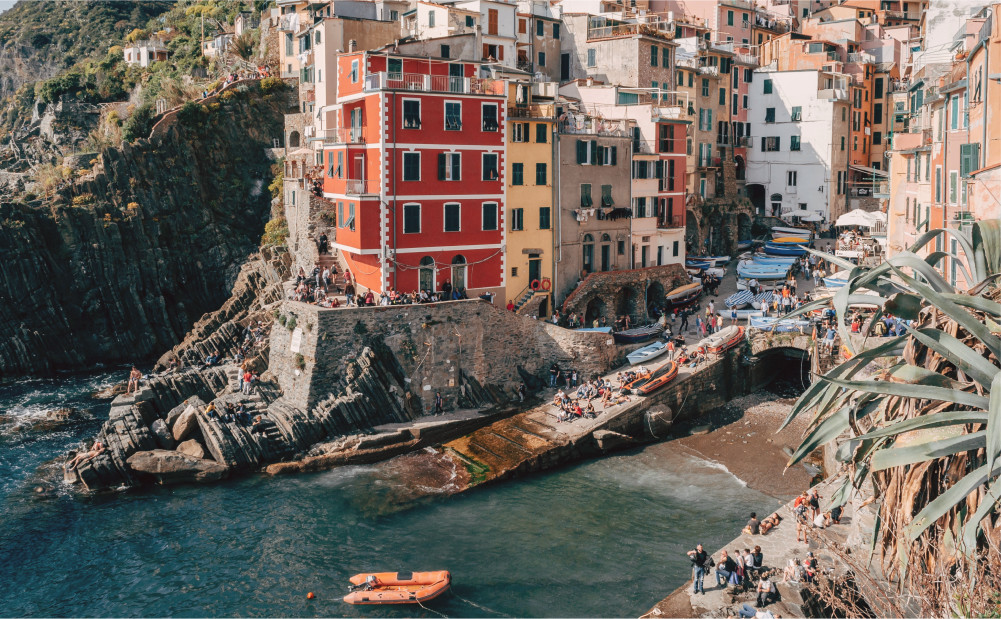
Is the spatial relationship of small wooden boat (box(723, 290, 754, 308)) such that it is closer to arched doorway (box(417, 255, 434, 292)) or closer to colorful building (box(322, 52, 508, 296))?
colorful building (box(322, 52, 508, 296))

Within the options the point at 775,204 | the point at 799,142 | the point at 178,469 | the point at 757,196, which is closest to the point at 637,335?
the point at 178,469

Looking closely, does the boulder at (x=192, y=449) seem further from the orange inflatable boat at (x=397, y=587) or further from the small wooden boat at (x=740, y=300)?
the small wooden boat at (x=740, y=300)

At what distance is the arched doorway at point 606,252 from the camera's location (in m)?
52.0

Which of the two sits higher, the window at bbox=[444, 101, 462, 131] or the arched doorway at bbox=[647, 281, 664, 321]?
the window at bbox=[444, 101, 462, 131]

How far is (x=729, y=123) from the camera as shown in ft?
239

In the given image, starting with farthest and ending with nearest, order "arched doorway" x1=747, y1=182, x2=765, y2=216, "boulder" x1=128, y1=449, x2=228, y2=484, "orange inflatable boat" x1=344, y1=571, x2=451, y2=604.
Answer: "arched doorway" x1=747, y1=182, x2=765, y2=216
"boulder" x1=128, y1=449, x2=228, y2=484
"orange inflatable boat" x1=344, y1=571, x2=451, y2=604

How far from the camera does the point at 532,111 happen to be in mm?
47719

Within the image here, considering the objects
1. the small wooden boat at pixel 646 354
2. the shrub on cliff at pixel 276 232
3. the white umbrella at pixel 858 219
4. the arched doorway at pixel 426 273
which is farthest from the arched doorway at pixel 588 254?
the shrub on cliff at pixel 276 232

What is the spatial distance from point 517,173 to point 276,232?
69.3 ft

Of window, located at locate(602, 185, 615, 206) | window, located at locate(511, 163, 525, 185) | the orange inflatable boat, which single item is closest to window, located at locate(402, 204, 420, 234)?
window, located at locate(511, 163, 525, 185)

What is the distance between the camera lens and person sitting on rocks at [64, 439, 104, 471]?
3819 cm

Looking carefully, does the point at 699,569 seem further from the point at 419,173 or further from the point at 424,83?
the point at 424,83

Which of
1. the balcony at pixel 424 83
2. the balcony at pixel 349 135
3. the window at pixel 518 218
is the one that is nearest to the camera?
the balcony at pixel 424 83

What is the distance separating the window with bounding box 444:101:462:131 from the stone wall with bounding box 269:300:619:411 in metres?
9.12
